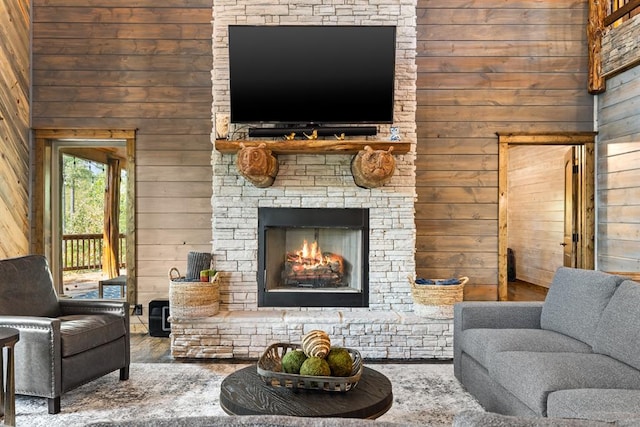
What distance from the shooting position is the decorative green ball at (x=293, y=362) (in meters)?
2.25

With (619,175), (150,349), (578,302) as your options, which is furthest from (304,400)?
(619,175)

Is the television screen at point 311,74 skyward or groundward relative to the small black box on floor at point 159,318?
skyward

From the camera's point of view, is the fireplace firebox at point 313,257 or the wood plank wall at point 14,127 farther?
the wood plank wall at point 14,127

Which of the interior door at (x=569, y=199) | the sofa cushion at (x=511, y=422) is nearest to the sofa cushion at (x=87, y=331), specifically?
the sofa cushion at (x=511, y=422)

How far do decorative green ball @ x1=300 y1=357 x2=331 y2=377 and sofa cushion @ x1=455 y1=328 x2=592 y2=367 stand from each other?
102 cm

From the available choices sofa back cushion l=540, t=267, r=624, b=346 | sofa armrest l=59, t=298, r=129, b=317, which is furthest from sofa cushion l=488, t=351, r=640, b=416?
sofa armrest l=59, t=298, r=129, b=317

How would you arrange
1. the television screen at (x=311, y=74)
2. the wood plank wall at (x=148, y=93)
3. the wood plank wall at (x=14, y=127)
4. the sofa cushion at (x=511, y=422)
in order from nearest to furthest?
the sofa cushion at (x=511, y=422) → the television screen at (x=311, y=74) → the wood plank wall at (x=14, y=127) → the wood plank wall at (x=148, y=93)

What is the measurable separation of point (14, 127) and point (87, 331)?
2668 mm

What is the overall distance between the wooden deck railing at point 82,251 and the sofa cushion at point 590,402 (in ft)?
14.7

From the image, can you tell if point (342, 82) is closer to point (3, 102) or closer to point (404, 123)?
point (404, 123)

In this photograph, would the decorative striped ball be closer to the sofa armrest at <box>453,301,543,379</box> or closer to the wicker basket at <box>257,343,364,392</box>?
the wicker basket at <box>257,343,364,392</box>

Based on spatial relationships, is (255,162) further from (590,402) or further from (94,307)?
(590,402)

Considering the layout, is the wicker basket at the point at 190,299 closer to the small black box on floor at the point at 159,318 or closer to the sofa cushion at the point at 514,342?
the small black box on floor at the point at 159,318

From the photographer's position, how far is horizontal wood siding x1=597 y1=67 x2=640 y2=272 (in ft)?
14.2
